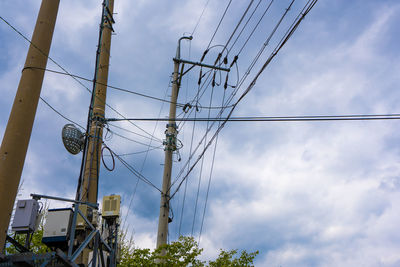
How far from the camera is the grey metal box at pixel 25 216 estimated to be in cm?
903

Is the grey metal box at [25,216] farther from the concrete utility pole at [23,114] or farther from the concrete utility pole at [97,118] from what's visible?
the concrete utility pole at [97,118]

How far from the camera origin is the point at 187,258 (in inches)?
682

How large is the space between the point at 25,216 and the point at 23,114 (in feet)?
8.01

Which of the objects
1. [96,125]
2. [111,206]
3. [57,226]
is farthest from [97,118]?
[57,226]

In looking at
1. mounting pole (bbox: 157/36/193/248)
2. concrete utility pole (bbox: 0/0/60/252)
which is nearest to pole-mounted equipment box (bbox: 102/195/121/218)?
concrete utility pole (bbox: 0/0/60/252)

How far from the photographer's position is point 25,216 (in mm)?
9094

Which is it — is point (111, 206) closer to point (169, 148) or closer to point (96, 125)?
point (96, 125)

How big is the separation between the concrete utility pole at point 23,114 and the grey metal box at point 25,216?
0.30 metres

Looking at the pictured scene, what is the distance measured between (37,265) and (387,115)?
836cm

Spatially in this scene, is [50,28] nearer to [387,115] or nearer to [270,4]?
[270,4]

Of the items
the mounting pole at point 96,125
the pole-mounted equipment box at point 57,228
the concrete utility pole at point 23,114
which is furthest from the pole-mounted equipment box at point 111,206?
the concrete utility pole at point 23,114

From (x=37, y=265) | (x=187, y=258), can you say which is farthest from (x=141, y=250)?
(x=37, y=265)

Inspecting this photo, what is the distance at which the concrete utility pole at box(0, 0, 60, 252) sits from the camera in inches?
348

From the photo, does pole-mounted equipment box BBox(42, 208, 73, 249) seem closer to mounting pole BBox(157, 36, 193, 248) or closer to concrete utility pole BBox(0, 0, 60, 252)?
concrete utility pole BBox(0, 0, 60, 252)
